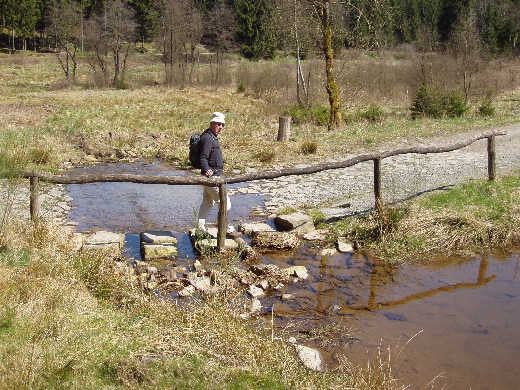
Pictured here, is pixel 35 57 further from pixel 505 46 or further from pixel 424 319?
pixel 424 319

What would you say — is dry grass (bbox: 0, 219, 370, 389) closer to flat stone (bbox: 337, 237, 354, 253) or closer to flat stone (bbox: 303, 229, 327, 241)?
flat stone (bbox: 337, 237, 354, 253)

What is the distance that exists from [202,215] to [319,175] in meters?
5.45

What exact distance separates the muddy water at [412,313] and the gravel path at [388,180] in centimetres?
207

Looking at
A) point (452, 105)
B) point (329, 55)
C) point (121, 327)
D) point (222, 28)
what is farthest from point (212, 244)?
point (222, 28)

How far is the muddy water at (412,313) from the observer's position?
215 inches

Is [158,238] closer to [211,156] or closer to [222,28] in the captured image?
[211,156]

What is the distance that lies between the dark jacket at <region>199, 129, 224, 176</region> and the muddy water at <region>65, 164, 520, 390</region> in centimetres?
134

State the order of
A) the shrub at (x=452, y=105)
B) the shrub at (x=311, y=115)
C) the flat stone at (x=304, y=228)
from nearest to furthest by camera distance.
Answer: the flat stone at (x=304, y=228)
the shrub at (x=311, y=115)
the shrub at (x=452, y=105)

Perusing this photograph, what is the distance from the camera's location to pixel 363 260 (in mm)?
8352

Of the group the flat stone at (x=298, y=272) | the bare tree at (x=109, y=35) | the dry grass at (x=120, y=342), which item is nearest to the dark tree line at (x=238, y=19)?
the bare tree at (x=109, y=35)

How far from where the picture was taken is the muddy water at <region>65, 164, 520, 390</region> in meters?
5.46

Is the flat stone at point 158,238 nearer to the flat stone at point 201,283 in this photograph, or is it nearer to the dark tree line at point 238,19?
the flat stone at point 201,283

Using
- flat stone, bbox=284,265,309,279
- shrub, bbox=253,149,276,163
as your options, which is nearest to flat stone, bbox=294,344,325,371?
flat stone, bbox=284,265,309,279

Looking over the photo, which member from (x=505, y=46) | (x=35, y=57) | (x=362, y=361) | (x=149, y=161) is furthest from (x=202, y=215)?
(x=35, y=57)
